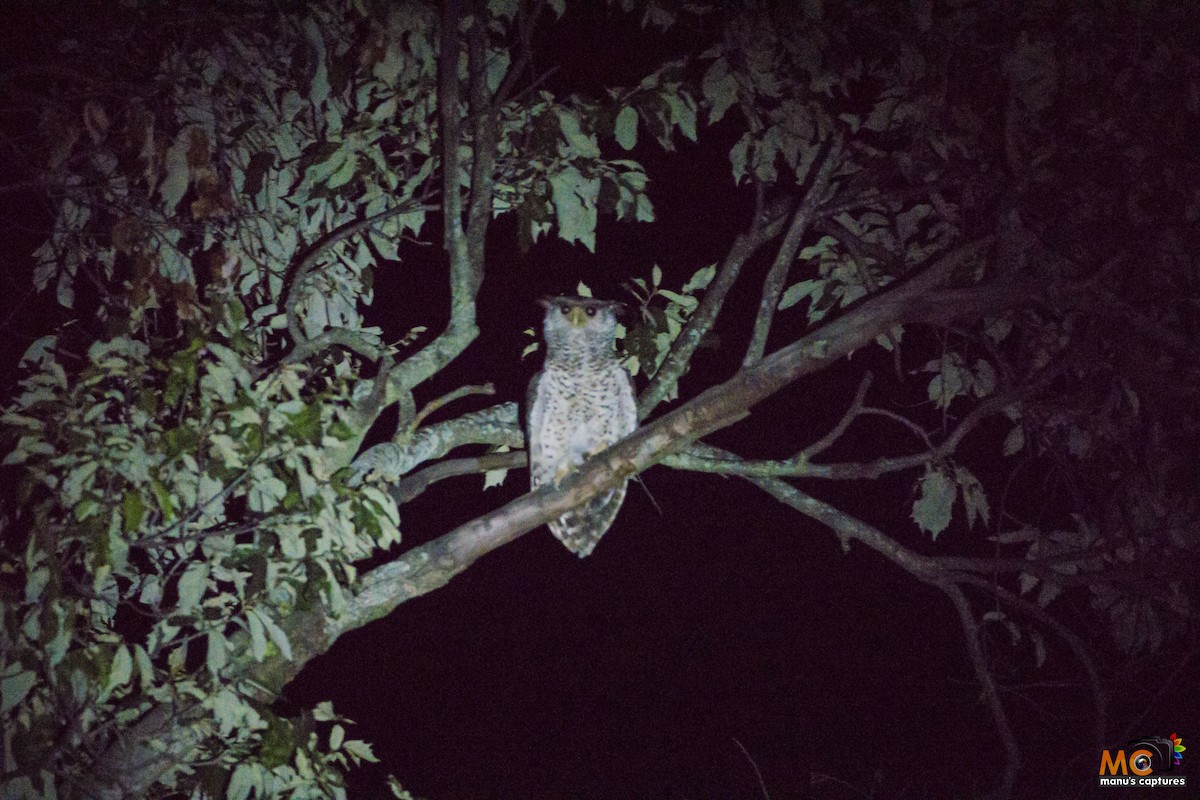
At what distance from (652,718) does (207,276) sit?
591 inches

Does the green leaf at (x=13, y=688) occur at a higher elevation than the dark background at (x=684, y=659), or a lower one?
higher

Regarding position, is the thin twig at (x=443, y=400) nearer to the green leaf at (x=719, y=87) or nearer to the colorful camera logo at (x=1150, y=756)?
the green leaf at (x=719, y=87)

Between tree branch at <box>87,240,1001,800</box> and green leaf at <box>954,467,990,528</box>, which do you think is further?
green leaf at <box>954,467,990,528</box>

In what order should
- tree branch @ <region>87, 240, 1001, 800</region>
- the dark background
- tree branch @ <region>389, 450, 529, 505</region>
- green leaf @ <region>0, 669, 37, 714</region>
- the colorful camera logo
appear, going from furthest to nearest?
1. the dark background
2. the colorful camera logo
3. tree branch @ <region>389, 450, 529, 505</region>
4. tree branch @ <region>87, 240, 1001, 800</region>
5. green leaf @ <region>0, 669, 37, 714</region>

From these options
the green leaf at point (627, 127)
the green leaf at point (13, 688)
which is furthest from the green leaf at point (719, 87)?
the green leaf at point (13, 688)

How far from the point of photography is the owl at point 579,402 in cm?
412

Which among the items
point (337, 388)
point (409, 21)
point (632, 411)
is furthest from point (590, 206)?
point (632, 411)

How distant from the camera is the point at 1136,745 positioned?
13.5 ft

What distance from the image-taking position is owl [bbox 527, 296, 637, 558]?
4.12 metres

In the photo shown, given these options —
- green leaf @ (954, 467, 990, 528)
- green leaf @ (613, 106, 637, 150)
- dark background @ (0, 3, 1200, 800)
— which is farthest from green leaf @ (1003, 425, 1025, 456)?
dark background @ (0, 3, 1200, 800)

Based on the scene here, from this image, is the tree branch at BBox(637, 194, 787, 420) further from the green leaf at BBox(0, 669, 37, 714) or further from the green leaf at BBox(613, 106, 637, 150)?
the green leaf at BBox(0, 669, 37, 714)

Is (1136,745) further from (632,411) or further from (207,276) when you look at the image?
(207,276)

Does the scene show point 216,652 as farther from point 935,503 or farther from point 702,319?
point 935,503

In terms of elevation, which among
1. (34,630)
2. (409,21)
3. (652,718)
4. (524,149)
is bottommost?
(652,718)
